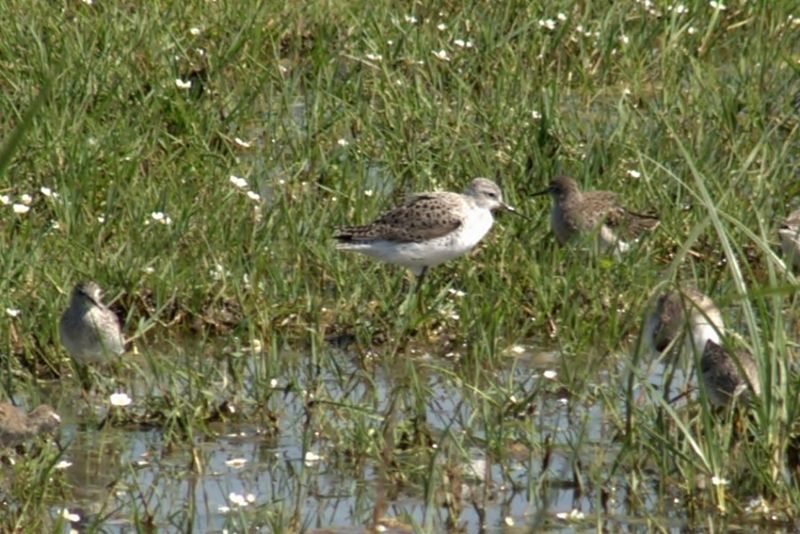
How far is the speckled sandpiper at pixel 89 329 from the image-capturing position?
802cm

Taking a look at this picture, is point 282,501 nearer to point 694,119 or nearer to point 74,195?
point 74,195

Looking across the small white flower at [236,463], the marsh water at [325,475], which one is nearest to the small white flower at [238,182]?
the marsh water at [325,475]

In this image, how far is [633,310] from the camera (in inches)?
362

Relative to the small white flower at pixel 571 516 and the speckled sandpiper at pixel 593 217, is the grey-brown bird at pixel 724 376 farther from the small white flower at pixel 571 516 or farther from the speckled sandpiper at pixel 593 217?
the speckled sandpiper at pixel 593 217

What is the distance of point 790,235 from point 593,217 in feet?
3.14

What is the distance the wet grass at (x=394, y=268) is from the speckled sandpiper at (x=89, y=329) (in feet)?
0.55

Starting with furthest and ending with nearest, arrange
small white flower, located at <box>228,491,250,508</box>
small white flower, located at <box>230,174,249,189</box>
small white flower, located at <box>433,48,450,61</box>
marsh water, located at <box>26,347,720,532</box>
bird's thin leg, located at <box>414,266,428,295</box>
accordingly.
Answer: small white flower, located at <box>433,48,450,61</box>
small white flower, located at <box>230,174,249,189</box>
bird's thin leg, located at <box>414,266,428,295</box>
marsh water, located at <box>26,347,720,532</box>
small white flower, located at <box>228,491,250,508</box>

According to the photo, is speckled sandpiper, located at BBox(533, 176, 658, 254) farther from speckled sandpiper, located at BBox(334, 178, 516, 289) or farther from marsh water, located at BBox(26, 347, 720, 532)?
marsh water, located at BBox(26, 347, 720, 532)

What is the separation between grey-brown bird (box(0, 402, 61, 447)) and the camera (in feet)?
23.9

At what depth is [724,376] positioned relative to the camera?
782 centimetres

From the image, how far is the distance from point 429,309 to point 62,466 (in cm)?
253

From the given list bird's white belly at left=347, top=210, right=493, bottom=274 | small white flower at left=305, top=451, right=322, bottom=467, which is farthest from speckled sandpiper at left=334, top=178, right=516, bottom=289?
small white flower at left=305, top=451, right=322, bottom=467

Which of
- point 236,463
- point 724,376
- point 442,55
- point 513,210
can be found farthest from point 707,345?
point 442,55

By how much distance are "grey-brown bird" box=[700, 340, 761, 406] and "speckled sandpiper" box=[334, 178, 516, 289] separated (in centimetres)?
196
